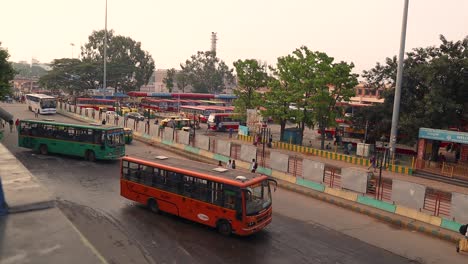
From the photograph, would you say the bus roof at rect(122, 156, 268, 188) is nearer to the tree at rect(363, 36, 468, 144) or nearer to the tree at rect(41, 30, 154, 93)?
the tree at rect(363, 36, 468, 144)

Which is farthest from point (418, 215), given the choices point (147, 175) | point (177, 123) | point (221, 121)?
point (177, 123)

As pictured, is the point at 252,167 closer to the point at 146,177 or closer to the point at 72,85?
the point at 146,177

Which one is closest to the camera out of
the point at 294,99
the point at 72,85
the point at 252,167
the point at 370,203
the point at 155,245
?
the point at 155,245

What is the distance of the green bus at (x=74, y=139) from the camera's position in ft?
84.5

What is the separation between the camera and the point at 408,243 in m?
15.4

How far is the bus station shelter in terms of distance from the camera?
28016 millimetres

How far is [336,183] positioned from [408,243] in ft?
24.1

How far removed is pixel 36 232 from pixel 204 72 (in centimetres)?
10855

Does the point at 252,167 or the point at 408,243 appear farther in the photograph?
the point at 252,167

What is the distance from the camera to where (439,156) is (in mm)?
34000

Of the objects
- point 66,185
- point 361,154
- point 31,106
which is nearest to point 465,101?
point 361,154

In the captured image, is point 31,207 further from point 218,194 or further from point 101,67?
point 101,67

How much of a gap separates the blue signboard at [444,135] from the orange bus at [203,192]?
1840 cm

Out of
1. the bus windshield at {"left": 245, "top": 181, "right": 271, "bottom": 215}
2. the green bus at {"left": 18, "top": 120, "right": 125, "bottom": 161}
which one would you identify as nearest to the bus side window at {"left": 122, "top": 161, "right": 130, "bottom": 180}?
the bus windshield at {"left": 245, "top": 181, "right": 271, "bottom": 215}
